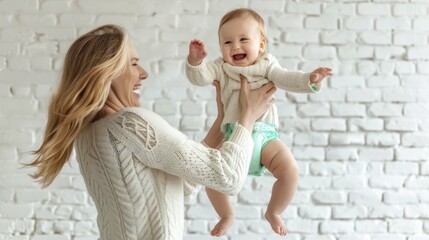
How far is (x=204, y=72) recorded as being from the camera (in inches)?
88.7

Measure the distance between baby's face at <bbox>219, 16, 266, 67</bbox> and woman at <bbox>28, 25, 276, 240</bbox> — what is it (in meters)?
0.16

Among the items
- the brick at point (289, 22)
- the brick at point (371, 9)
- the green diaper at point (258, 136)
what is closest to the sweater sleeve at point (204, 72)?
the green diaper at point (258, 136)

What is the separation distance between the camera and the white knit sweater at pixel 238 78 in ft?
7.25

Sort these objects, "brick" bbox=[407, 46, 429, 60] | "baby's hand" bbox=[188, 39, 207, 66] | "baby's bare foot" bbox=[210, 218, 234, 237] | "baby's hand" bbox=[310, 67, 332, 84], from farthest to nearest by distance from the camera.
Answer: "brick" bbox=[407, 46, 429, 60]
"baby's bare foot" bbox=[210, 218, 234, 237]
"baby's hand" bbox=[188, 39, 207, 66]
"baby's hand" bbox=[310, 67, 332, 84]

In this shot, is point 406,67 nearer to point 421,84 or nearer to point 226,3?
point 421,84

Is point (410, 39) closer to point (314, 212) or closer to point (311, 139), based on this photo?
point (311, 139)

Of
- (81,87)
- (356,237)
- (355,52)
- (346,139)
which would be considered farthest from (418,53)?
(81,87)

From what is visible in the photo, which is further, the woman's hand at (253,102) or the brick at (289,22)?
the brick at (289,22)

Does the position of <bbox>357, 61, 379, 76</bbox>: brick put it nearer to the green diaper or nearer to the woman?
the green diaper

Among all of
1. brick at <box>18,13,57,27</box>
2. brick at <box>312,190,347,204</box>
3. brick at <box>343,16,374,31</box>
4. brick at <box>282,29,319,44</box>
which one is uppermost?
brick at <box>343,16,374,31</box>

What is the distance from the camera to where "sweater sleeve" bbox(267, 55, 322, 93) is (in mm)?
2180

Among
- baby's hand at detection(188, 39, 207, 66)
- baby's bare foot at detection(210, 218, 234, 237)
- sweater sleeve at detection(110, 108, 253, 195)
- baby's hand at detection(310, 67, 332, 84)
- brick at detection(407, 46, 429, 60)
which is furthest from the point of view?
brick at detection(407, 46, 429, 60)

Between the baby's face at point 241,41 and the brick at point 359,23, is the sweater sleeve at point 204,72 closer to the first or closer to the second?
the baby's face at point 241,41

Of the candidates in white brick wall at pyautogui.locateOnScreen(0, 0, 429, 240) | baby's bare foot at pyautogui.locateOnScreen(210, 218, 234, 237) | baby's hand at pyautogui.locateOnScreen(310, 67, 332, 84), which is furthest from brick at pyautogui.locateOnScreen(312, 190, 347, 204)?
baby's hand at pyautogui.locateOnScreen(310, 67, 332, 84)
